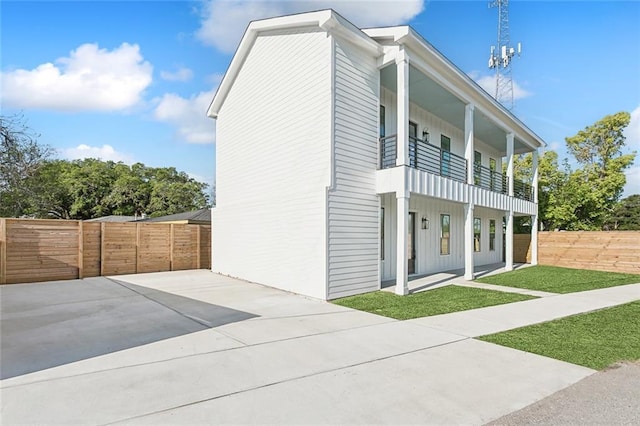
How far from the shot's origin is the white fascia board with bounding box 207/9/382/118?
8023 millimetres

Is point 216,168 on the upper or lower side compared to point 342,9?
lower

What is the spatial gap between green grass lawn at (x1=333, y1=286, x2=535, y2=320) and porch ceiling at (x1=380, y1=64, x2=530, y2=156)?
5.99m

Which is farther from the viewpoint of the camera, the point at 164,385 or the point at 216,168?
the point at 216,168

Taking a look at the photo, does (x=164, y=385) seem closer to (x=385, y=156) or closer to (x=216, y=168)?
(x=385, y=156)

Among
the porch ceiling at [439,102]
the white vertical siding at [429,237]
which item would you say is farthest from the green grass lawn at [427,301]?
the porch ceiling at [439,102]

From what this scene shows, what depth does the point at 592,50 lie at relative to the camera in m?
12.1

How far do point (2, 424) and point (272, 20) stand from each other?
387 inches

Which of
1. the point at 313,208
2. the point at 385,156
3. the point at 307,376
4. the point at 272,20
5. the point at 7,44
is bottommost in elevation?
the point at 307,376

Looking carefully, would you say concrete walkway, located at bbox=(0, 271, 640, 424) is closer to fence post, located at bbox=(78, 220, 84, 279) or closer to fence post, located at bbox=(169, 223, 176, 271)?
fence post, located at bbox=(78, 220, 84, 279)

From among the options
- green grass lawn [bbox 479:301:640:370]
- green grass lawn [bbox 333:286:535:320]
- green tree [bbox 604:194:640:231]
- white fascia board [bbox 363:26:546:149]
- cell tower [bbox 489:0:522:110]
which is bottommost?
green grass lawn [bbox 333:286:535:320]

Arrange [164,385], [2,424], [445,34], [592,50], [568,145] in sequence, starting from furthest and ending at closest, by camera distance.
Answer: [568,145]
[445,34]
[592,50]
[164,385]
[2,424]

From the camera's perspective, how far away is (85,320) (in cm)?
589

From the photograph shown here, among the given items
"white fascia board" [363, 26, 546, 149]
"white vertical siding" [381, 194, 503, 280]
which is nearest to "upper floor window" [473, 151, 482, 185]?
"white vertical siding" [381, 194, 503, 280]

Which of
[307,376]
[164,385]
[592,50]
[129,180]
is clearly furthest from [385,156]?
[129,180]
